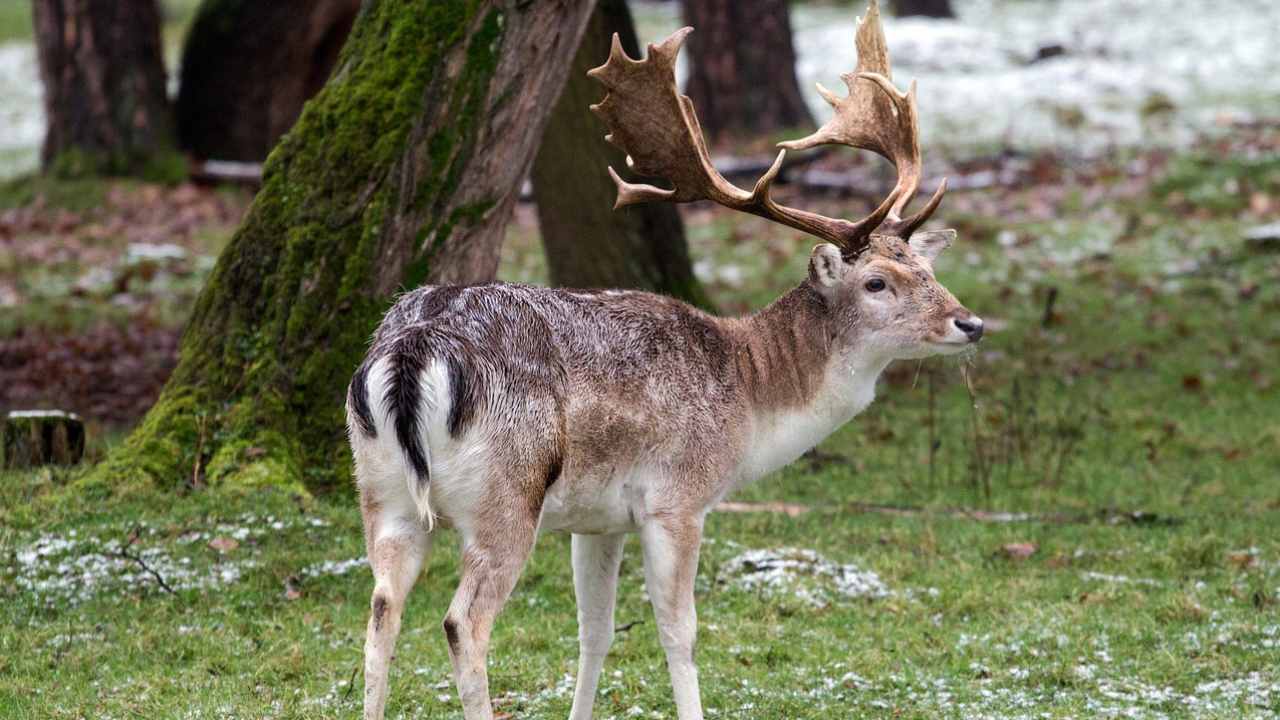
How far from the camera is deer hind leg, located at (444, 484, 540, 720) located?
17.8 feet

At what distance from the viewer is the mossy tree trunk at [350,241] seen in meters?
8.41

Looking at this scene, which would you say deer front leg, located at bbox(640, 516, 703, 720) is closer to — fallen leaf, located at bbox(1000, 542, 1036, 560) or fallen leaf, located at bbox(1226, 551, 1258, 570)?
fallen leaf, located at bbox(1000, 542, 1036, 560)

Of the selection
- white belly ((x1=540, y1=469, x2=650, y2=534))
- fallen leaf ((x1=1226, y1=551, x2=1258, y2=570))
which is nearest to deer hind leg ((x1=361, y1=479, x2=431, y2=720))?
white belly ((x1=540, y1=469, x2=650, y2=534))

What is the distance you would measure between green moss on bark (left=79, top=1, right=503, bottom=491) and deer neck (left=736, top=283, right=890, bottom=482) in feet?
8.45

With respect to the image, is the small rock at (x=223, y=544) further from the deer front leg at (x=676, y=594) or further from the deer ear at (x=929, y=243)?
the deer ear at (x=929, y=243)

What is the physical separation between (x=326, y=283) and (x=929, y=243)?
3266mm

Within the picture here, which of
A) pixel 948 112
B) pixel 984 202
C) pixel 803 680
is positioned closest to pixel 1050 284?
pixel 984 202

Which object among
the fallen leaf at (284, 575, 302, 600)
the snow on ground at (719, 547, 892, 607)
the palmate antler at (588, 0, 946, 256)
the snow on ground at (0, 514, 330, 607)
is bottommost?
the snow on ground at (719, 547, 892, 607)

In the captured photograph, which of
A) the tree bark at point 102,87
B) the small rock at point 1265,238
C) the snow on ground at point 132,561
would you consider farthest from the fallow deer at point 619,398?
the tree bark at point 102,87

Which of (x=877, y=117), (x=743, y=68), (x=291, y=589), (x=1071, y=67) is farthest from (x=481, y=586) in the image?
(x=1071, y=67)

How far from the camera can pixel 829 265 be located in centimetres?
651

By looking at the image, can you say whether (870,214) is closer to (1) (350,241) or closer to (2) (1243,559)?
(1) (350,241)

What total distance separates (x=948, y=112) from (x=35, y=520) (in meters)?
16.8

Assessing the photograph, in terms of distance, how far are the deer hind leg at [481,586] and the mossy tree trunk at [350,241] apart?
310 cm
